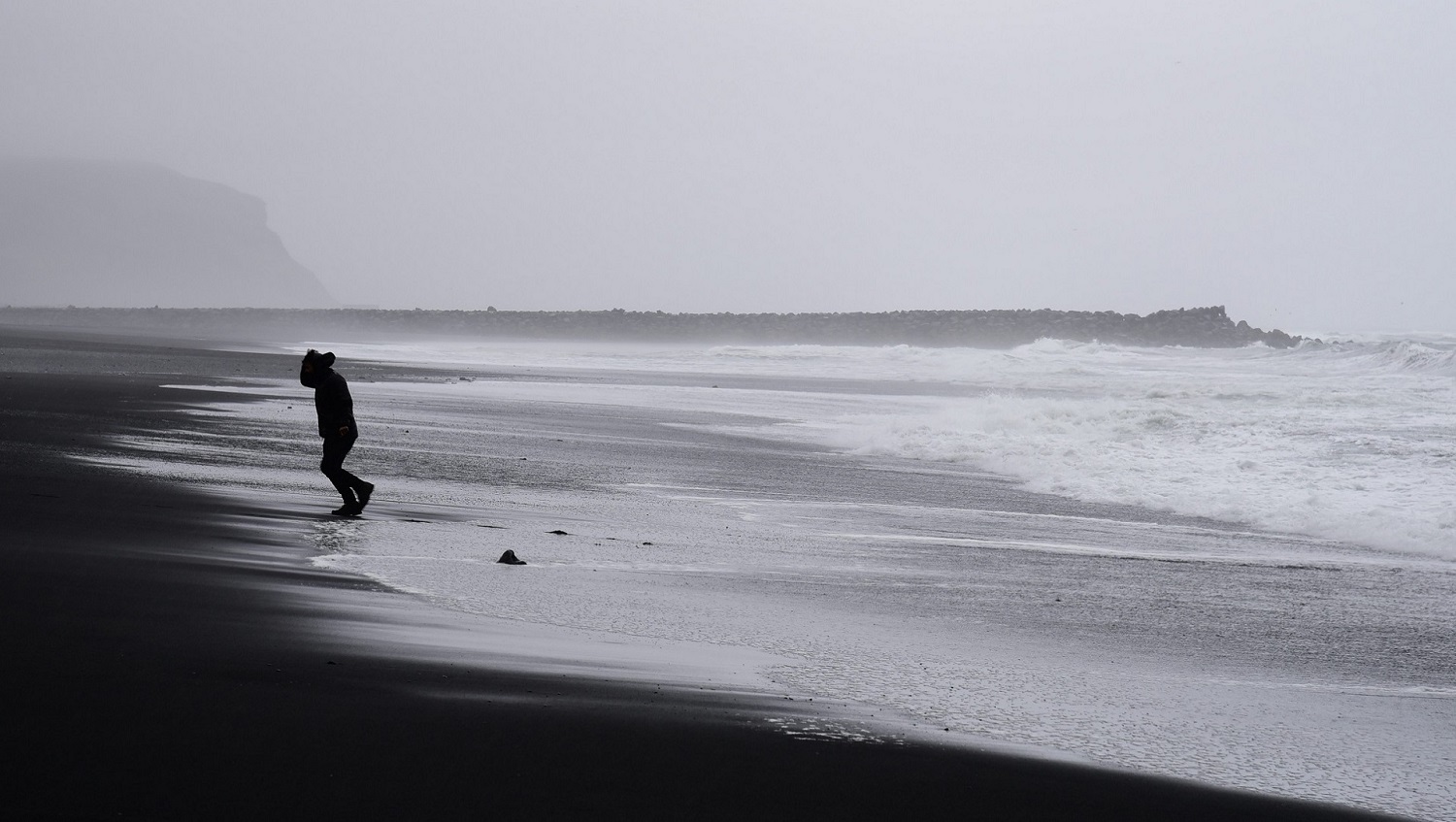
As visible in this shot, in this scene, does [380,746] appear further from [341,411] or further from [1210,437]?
[1210,437]

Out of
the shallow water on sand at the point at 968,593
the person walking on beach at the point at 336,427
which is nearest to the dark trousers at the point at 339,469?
the person walking on beach at the point at 336,427

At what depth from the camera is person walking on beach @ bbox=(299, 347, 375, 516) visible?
9875 mm

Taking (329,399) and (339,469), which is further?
(329,399)

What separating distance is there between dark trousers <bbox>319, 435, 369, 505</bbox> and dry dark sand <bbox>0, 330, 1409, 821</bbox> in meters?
3.38

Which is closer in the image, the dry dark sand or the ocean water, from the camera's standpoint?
the dry dark sand

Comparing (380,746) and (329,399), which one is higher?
(329,399)

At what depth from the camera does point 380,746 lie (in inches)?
163

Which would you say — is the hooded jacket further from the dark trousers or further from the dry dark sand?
the dry dark sand

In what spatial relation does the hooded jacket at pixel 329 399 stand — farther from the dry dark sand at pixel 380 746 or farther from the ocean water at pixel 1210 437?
the ocean water at pixel 1210 437

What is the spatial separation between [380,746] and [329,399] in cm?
680

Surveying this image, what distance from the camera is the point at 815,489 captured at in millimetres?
13141

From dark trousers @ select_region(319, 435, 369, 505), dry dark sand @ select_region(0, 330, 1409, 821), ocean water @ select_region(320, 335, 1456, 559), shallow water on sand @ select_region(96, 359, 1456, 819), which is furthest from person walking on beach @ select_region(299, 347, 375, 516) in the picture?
ocean water @ select_region(320, 335, 1456, 559)

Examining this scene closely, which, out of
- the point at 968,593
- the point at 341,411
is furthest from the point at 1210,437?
the point at 341,411

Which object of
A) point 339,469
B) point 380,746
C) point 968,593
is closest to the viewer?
point 380,746
